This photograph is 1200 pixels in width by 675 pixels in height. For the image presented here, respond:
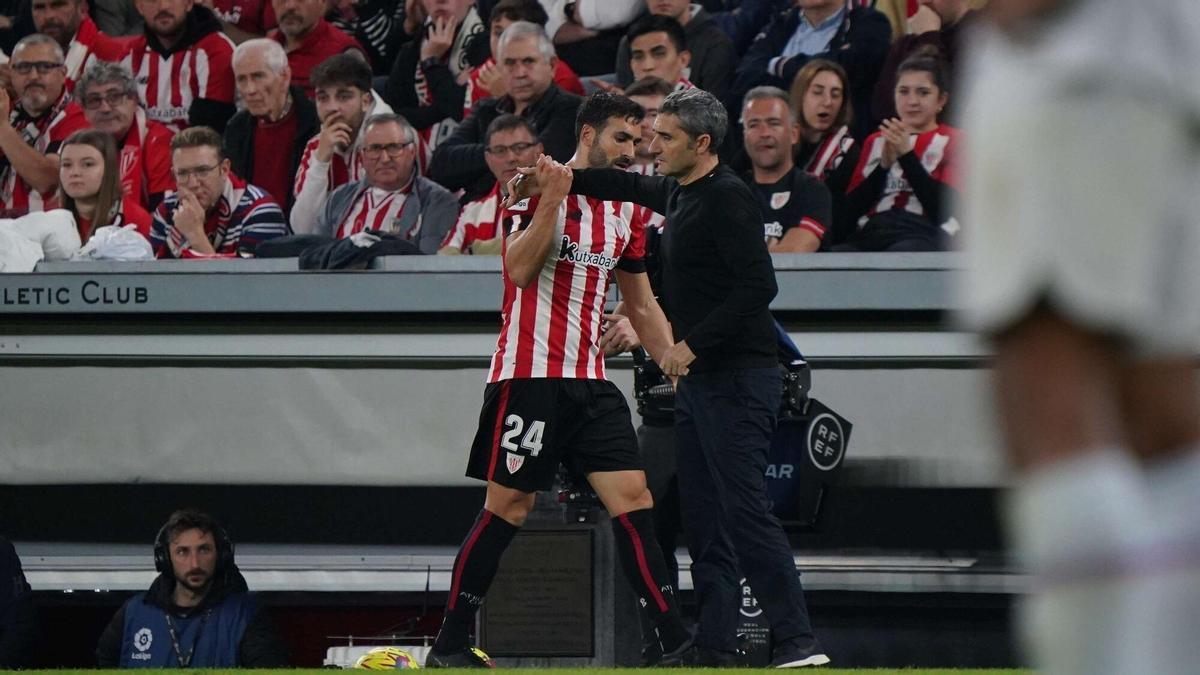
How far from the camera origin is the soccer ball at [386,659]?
6.87 m

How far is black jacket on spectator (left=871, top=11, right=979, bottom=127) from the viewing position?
879cm

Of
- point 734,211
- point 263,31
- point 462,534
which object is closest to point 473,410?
point 462,534

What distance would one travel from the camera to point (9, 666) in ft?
27.1

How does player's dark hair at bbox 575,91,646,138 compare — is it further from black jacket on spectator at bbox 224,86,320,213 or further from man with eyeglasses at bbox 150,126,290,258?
black jacket on spectator at bbox 224,86,320,213

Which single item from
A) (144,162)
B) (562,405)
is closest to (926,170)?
(562,405)

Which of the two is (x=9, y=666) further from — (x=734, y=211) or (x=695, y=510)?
(x=734, y=211)

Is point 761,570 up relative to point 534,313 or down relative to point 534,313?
down

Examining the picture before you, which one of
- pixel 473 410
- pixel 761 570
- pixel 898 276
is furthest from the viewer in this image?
pixel 473 410

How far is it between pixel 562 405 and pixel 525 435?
196 mm

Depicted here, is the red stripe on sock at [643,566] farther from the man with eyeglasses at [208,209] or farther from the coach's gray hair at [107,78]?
the coach's gray hair at [107,78]

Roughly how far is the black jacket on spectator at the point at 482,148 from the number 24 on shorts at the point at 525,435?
277 cm

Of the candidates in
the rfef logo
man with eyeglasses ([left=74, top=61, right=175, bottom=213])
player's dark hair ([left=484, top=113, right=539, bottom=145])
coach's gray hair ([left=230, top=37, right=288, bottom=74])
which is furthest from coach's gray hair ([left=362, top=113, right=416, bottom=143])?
the rfef logo

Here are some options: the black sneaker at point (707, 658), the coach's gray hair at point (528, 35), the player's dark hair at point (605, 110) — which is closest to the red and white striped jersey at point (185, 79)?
the coach's gray hair at point (528, 35)

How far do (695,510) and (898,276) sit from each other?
1.63 metres
